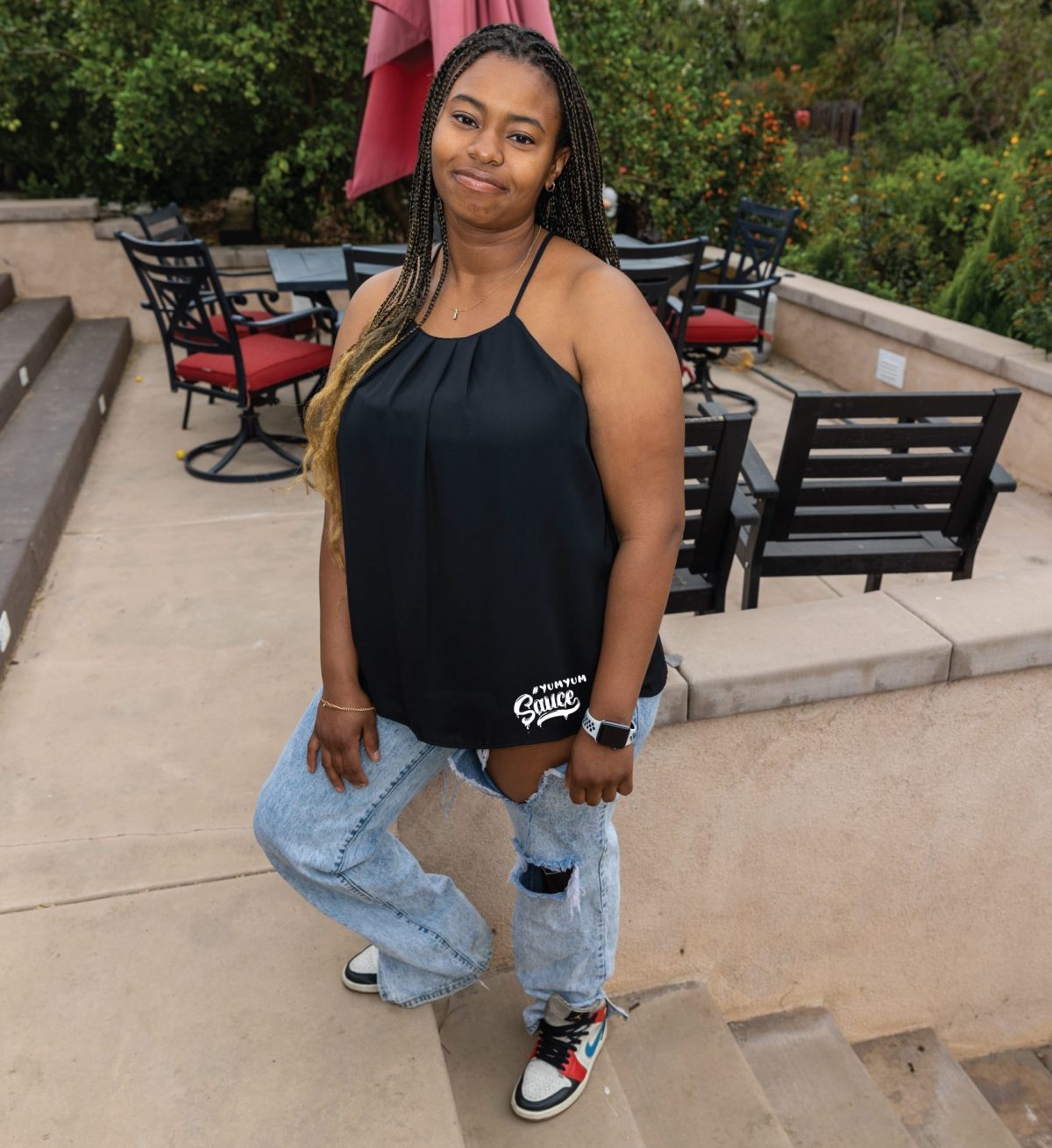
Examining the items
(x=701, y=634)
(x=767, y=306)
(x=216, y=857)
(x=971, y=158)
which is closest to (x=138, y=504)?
(x=216, y=857)

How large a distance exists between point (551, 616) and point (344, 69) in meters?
6.54

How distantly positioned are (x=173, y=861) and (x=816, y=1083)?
1825mm

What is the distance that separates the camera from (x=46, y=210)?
23.5 feet

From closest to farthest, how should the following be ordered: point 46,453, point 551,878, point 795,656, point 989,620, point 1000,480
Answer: point 551,878
point 795,656
point 989,620
point 1000,480
point 46,453

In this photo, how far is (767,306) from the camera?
7324 mm

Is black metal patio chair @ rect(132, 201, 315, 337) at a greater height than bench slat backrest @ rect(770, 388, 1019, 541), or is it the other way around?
bench slat backrest @ rect(770, 388, 1019, 541)

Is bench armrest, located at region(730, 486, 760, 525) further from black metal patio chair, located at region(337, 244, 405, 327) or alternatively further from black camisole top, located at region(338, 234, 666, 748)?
black metal patio chair, located at region(337, 244, 405, 327)

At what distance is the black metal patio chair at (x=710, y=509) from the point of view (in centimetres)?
270

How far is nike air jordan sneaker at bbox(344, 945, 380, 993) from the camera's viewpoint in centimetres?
214

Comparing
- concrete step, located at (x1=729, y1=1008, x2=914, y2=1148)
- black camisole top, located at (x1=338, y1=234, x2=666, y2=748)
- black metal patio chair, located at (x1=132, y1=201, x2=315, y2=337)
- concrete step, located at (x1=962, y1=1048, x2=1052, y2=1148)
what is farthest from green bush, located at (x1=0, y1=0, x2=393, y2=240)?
concrete step, located at (x1=962, y1=1048, x2=1052, y2=1148)

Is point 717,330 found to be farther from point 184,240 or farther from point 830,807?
point 830,807

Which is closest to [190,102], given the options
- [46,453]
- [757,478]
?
[46,453]

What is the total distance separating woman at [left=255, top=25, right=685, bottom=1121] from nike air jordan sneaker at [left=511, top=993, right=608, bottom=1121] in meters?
0.34

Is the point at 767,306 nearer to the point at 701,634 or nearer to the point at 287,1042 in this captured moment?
the point at 701,634
